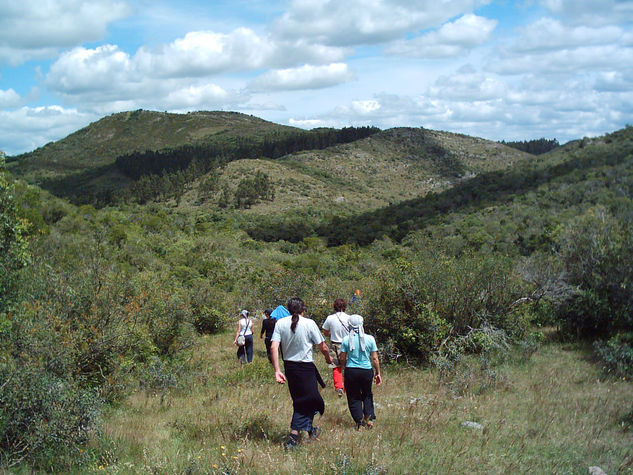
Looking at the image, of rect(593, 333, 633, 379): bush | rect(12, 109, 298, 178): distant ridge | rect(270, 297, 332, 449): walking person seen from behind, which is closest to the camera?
rect(270, 297, 332, 449): walking person seen from behind

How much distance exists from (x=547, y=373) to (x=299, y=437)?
5615 millimetres

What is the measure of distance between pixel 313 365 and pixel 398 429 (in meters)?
1.33

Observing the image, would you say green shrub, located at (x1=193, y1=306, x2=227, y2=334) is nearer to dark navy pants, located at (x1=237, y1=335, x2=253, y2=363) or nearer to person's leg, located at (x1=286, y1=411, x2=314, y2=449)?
dark navy pants, located at (x1=237, y1=335, x2=253, y2=363)

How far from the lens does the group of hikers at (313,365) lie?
16.5 ft

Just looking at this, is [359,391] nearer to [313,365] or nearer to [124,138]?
[313,365]

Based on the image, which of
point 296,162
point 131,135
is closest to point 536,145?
point 296,162

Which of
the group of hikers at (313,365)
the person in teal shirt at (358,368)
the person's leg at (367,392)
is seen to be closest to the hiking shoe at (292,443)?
the group of hikers at (313,365)

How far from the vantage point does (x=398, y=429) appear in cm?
555

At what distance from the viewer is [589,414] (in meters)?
6.48

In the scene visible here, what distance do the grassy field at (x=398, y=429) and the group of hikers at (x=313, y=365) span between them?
0.24m

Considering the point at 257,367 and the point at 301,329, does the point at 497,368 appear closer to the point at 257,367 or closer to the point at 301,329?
the point at 257,367

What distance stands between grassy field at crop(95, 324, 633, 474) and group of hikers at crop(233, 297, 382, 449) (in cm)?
24

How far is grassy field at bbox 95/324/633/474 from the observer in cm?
454

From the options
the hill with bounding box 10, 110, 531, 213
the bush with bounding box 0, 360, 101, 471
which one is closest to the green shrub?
the bush with bounding box 0, 360, 101, 471
